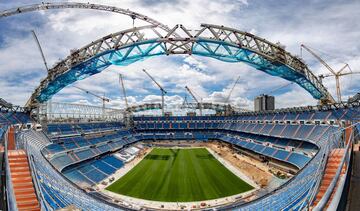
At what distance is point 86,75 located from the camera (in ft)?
104

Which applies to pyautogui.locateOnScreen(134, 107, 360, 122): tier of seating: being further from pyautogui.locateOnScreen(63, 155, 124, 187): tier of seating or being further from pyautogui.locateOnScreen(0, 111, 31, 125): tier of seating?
pyautogui.locateOnScreen(0, 111, 31, 125): tier of seating

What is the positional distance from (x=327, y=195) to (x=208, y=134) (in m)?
69.2

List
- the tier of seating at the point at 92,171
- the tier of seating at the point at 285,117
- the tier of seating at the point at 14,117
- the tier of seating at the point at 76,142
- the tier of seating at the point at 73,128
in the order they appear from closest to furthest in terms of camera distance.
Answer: the tier of seating at the point at 92,171, the tier of seating at the point at 76,142, the tier of seating at the point at 285,117, the tier of seating at the point at 14,117, the tier of seating at the point at 73,128

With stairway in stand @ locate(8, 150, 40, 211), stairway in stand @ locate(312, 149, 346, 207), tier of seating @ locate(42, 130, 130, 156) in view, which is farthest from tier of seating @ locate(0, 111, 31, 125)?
stairway in stand @ locate(312, 149, 346, 207)

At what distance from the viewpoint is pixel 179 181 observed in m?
32.2

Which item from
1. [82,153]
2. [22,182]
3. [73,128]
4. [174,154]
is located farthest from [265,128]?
[22,182]

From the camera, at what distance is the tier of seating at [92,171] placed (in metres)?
29.9

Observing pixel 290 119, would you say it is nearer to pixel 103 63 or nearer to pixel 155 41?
pixel 155 41

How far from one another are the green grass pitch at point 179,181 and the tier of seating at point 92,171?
129 inches

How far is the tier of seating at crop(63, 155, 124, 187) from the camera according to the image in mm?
29864

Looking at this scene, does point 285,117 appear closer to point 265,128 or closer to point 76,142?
point 265,128

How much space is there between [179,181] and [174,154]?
21.5 m

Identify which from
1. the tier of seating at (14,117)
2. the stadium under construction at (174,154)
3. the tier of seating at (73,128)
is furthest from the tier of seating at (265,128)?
the tier of seating at (14,117)

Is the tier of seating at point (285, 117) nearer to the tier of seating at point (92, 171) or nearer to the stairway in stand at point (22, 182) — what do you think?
the tier of seating at point (92, 171)
